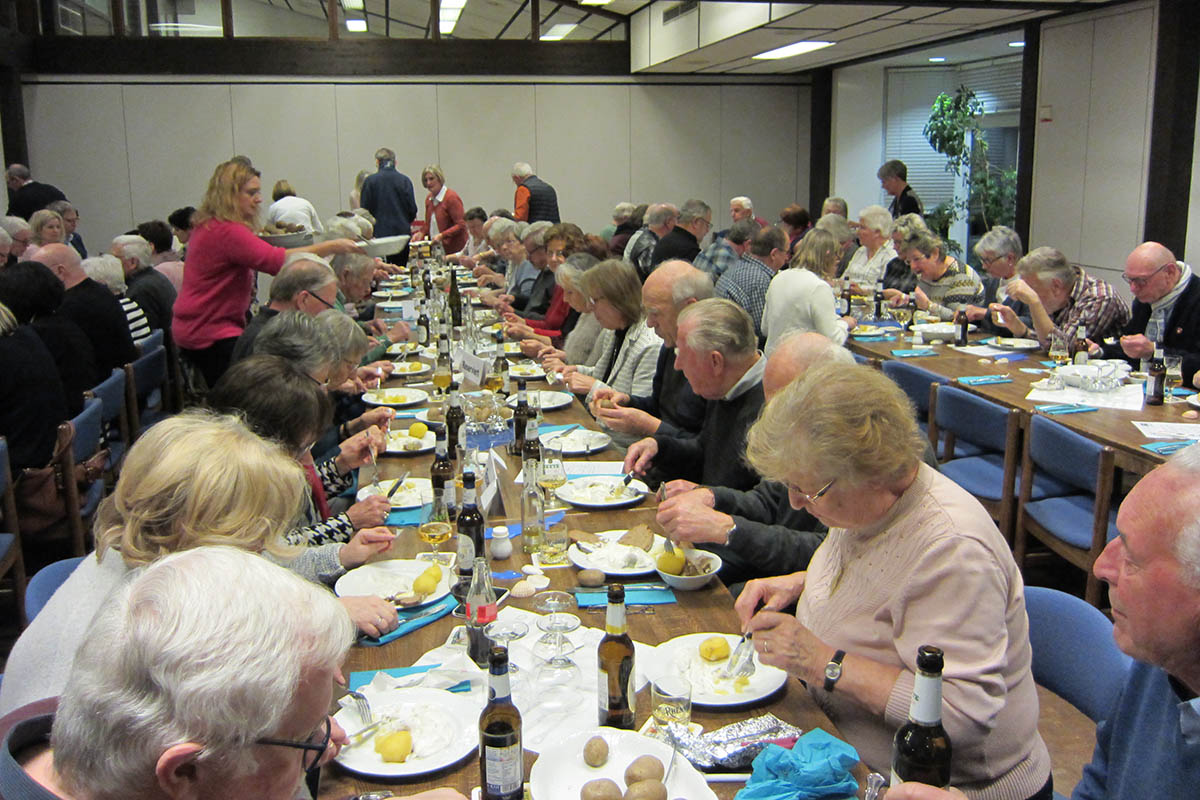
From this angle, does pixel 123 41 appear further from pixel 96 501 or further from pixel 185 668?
pixel 185 668

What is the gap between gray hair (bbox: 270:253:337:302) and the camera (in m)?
4.46

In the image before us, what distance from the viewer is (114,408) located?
4.57 metres

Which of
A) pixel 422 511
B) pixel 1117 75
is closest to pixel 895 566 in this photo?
pixel 422 511

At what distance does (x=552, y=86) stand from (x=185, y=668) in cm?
1240

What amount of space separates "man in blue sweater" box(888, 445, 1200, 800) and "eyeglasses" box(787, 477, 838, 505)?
52cm

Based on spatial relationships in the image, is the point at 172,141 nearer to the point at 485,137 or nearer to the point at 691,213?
the point at 485,137

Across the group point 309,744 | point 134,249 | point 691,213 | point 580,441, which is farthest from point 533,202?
point 309,744

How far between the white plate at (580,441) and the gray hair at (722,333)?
1.91 ft

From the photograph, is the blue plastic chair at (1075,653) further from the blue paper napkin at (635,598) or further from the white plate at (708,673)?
the blue paper napkin at (635,598)

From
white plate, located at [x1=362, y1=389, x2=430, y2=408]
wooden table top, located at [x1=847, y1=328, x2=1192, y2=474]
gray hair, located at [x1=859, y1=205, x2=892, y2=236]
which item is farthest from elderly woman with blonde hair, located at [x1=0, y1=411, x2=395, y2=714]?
gray hair, located at [x1=859, y1=205, x2=892, y2=236]

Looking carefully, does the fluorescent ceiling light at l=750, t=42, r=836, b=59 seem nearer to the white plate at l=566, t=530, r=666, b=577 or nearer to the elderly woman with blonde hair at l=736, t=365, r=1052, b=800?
the white plate at l=566, t=530, r=666, b=577

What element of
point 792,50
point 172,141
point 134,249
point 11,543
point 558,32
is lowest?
point 11,543

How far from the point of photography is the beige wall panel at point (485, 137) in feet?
41.0

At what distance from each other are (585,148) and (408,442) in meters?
10.0
